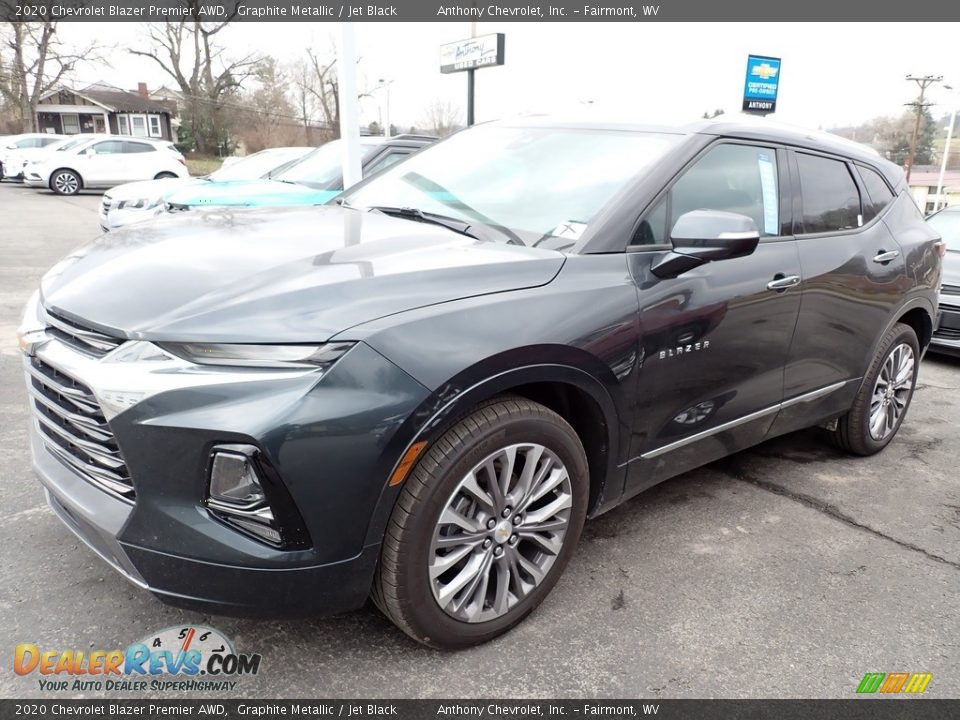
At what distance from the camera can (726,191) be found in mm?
3010

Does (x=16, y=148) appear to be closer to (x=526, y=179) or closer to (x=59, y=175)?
(x=59, y=175)

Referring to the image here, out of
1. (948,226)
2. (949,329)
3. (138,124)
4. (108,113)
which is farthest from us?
(108,113)

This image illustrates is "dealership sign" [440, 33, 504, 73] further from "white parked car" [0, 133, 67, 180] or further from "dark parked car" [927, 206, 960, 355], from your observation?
"white parked car" [0, 133, 67, 180]

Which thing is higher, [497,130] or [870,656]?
[497,130]

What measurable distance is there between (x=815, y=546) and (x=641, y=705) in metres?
1.41

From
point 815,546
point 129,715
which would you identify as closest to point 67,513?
point 129,715

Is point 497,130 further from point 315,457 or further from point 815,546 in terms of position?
point 815,546

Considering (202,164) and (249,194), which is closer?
(249,194)

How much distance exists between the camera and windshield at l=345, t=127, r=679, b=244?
2746 millimetres

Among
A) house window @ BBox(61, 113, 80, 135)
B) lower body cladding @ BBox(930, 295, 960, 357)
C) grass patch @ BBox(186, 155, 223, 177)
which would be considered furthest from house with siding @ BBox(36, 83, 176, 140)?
lower body cladding @ BBox(930, 295, 960, 357)

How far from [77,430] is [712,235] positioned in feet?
7.01

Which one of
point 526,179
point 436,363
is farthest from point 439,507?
point 526,179

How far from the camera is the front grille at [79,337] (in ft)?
6.57

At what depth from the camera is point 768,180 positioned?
10.6 feet
